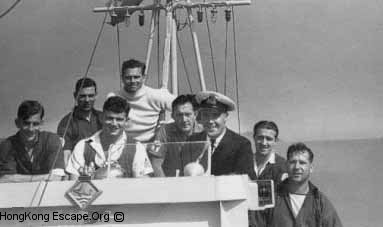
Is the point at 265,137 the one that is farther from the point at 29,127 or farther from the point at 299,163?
the point at 29,127

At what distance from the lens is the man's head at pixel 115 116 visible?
7738mm

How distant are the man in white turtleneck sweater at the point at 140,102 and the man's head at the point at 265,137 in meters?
0.99

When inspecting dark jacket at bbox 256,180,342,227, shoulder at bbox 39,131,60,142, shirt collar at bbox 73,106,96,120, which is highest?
shirt collar at bbox 73,106,96,120

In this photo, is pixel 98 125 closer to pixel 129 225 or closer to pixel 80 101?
pixel 80 101

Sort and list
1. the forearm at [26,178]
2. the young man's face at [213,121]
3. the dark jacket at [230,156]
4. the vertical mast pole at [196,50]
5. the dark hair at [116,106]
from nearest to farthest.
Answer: the forearm at [26,178], the dark jacket at [230,156], the dark hair at [116,106], the young man's face at [213,121], the vertical mast pole at [196,50]

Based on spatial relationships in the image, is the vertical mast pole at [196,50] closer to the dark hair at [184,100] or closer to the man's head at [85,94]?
the man's head at [85,94]

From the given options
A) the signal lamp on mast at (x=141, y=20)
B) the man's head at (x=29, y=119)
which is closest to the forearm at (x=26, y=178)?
the man's head at (x=29, y=119)

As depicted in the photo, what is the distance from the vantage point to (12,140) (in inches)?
310

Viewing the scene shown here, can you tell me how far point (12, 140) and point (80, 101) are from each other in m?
1.39

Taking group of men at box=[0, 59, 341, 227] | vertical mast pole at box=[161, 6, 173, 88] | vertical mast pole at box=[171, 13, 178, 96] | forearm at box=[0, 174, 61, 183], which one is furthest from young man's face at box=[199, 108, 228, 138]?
vertical mast pole at box=[161, 6, 173, 88]

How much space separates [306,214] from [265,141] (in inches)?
50.9

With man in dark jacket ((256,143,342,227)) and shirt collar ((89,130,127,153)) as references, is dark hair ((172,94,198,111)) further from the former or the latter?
man in dark jacket ((256,143,342,227))

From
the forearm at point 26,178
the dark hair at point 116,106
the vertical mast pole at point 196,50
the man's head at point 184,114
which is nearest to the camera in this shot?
the forearm at point 26,178

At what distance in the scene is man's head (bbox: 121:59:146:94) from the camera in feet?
29.6
